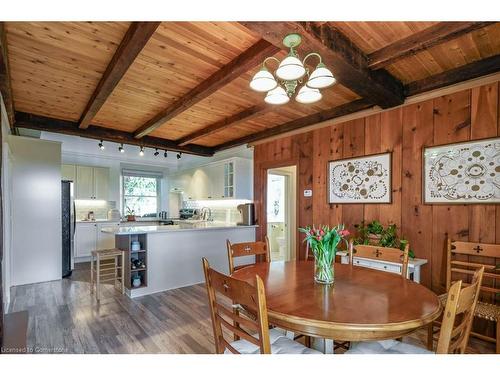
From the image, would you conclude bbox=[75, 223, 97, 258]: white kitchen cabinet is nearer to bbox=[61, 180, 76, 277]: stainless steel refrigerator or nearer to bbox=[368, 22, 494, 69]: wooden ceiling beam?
bbox=[61, 180, 76, 277]: stainless steel refrigerator

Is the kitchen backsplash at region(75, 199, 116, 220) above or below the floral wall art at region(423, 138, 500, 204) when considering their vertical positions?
below

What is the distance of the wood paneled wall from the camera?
2.50m

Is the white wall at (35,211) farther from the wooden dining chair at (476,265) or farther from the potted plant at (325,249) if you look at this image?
the wooden dining chair at (476,265)

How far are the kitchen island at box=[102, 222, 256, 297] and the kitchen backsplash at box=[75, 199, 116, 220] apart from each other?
2.76 m

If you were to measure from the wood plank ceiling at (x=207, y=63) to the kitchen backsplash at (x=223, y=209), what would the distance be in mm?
2208

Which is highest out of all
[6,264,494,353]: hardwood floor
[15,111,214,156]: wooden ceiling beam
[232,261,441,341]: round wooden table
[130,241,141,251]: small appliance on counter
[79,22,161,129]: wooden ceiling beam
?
[79,22,161,129]: wooden ceiling beam

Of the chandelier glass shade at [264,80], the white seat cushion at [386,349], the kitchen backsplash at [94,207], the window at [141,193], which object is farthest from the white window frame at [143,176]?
the white seat cushion at [386,349]

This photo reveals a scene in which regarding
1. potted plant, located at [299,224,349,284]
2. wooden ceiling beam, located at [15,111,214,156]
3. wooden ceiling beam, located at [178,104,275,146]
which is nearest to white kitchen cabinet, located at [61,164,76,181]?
wooden ceiling beam, located at [15,111,214,156]

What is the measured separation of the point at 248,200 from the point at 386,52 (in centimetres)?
356

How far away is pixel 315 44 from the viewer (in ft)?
6.15

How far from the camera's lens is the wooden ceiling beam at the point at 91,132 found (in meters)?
3.90

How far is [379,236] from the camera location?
3.05 meters

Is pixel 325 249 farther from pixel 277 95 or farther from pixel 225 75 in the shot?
pixel 225 75

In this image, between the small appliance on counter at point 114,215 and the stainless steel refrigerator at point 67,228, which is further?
the small appliance on counter at point 114,215
